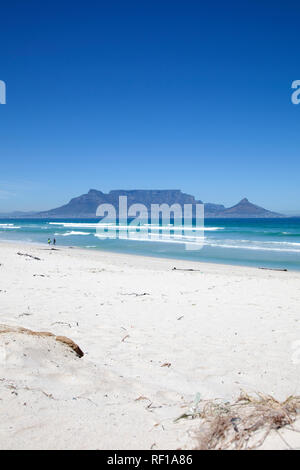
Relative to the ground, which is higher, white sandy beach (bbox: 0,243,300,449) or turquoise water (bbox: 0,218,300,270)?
white sandy beach (bbox: 0,243,300,449)

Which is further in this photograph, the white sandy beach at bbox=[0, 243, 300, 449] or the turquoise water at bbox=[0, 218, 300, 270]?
the turquoise water at bbox=[0, 218, 300, 270]

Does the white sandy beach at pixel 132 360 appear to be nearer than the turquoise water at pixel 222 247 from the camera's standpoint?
Yes

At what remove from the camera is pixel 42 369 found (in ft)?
10.1

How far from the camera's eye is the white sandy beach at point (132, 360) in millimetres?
2148

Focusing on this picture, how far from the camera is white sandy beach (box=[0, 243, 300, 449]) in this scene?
2148 millimetres

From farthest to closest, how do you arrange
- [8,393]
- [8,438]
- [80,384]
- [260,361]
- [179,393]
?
1. [260,361]
2. [179,393]
3. [80,384]
4. [8,393]
5. [8,438]

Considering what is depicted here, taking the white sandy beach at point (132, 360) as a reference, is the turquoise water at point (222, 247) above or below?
below

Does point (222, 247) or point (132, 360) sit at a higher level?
point (132, 360)

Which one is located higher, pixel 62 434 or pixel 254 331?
pixel 62 434

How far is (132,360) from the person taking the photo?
13.6 feet

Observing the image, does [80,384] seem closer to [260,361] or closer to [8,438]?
[8,438]

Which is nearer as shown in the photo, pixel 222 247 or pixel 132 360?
pixel 132 360

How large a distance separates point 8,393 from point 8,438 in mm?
550
